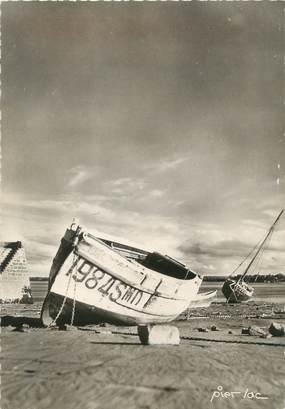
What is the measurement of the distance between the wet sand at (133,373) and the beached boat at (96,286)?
1331 millimetres

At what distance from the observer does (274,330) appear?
9.16m

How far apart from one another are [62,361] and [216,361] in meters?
2.52

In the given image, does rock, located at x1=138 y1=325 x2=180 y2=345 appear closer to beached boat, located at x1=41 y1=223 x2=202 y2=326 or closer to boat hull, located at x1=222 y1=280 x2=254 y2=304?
beached boat, located at x1=41 y1=223 x2=202 y2=326

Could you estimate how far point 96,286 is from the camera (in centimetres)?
930

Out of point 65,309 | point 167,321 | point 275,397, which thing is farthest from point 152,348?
point 167,321

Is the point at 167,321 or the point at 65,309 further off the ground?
the point at 65,309

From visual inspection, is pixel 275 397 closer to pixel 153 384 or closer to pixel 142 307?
pixel 153 384

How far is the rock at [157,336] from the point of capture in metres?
7.12

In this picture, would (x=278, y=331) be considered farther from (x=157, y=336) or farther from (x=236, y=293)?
(x=236, y=293)

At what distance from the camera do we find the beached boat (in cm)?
901

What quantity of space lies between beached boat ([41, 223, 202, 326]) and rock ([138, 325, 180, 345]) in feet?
7.72
